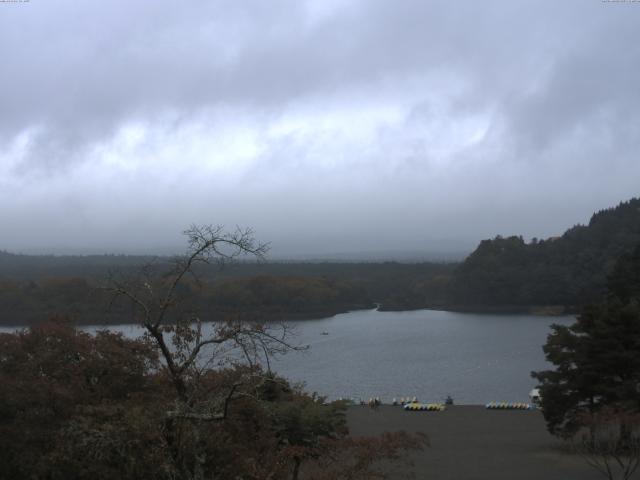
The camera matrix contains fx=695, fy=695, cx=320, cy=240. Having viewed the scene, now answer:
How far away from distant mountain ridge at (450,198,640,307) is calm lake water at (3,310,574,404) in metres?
4.44

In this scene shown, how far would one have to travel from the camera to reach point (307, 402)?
9180 millimetres

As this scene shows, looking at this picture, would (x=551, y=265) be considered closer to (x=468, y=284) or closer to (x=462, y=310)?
(x=468, y=284)

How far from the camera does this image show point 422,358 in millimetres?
32594

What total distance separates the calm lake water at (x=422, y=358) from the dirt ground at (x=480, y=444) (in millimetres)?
3406

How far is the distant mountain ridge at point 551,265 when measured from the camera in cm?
5238

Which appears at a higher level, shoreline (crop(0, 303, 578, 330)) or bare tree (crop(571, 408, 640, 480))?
bare tree (crop(571, 408, 640, 480))

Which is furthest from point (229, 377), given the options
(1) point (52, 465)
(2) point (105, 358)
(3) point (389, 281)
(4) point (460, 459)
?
(3) point (389, 281)

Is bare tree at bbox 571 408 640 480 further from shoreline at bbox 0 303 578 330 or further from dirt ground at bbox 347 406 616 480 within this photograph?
shoreline at bbox 0 303 578 330

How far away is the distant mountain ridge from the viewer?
52375 mm

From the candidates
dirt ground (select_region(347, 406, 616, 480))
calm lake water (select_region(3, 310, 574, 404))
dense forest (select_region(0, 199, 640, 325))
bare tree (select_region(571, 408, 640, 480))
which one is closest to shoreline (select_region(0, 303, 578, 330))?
dense forest (select_region(0, 199, 640, 325))

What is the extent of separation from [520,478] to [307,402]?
4.45 meters

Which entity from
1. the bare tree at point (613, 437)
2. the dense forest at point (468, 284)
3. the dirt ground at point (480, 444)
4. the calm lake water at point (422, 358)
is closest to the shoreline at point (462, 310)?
the dense forest at point (468, 284)

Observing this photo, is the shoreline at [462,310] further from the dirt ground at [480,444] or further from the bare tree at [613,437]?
the bare tree at [613,437]

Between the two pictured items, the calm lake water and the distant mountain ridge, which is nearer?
the calm lake water
